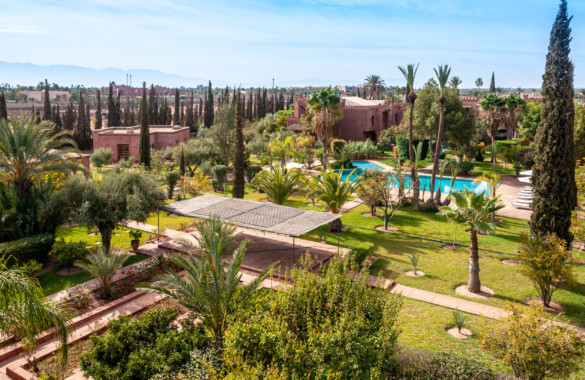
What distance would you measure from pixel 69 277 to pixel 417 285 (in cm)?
1159

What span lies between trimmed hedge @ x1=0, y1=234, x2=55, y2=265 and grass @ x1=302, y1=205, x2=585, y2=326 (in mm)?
10241

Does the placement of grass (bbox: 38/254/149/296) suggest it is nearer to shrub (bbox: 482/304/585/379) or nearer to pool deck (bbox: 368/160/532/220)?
shrub (bbox: 482/304/585/379)

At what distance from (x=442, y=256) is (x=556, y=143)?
563 centimetres

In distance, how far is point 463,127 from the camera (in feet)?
115

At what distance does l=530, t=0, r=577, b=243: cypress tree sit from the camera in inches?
546

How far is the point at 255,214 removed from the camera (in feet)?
54.0

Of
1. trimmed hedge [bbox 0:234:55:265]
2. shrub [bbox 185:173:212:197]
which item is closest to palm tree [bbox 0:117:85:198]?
trimmed hedge [bbox 0:234:55:265]

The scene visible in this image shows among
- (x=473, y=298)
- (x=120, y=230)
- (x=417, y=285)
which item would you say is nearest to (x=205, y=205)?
(x=120, y=230)

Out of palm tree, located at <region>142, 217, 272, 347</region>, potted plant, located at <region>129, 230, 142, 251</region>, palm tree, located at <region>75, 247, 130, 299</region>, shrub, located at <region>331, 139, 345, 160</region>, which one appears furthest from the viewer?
shrub, located at <region>331, 139, 345, 160</region>

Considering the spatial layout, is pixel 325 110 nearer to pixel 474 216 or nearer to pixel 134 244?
pixel 134 244

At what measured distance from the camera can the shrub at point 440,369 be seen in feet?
26.6

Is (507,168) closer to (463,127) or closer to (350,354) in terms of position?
(463,127)

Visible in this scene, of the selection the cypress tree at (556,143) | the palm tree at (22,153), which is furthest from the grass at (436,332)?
the palm tree at (22,153)

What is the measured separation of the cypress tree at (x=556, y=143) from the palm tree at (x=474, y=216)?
6.73ft
